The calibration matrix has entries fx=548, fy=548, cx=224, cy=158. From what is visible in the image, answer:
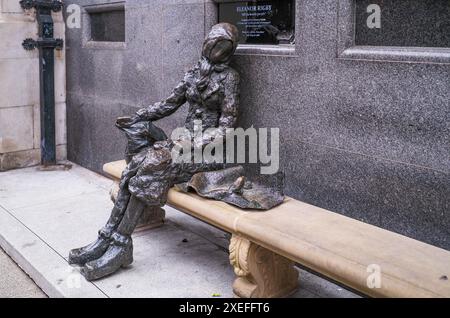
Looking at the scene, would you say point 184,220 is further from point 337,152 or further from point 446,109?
point 446,109

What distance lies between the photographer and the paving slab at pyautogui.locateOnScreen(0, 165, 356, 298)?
427cm

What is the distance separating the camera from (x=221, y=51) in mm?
4816

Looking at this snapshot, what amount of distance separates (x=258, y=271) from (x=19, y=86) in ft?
17.8

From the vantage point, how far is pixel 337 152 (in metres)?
4.49

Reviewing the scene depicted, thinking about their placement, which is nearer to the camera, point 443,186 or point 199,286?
point 443,186

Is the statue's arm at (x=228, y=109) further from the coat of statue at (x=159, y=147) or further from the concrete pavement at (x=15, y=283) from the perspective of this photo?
the concrete pavement at (x=15, y=283)

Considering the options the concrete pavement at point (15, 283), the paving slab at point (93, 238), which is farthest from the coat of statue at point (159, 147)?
the concrete pavement at point (15, 283)

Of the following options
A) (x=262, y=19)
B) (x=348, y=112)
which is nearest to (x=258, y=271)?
(x=348, y=112)

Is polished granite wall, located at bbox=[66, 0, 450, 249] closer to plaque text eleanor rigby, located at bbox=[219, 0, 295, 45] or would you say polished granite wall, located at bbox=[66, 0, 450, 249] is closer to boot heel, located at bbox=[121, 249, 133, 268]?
plaque text eleanor rigby, located at bbox=[219, 0, 295, 45]

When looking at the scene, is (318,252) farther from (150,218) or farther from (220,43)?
(150,218)

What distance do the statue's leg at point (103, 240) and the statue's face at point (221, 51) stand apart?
4.58ft
